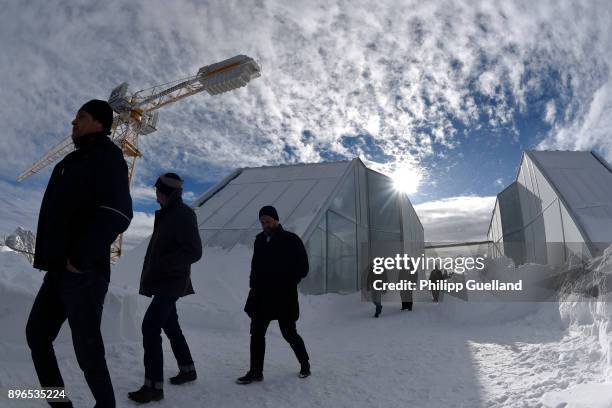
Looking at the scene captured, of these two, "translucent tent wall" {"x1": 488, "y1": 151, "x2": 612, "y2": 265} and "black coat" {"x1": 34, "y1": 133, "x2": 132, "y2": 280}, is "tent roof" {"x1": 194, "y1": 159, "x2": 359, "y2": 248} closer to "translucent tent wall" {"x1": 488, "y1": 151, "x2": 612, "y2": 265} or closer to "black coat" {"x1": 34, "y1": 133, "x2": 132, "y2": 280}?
"translucent tent wall" {"x1": 488, "y1": 151, "x2": 612, "y2": 265}

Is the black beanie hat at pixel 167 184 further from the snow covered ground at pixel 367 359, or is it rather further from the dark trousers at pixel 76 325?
the snow covered ground at pixel 367 359

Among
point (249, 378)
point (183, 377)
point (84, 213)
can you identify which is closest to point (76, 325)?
point (84, 213)

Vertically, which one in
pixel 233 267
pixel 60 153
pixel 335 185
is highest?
pixel 60 153

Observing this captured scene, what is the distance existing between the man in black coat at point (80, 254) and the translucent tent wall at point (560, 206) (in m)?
13.2

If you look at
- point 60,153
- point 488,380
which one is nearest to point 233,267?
point 488,380

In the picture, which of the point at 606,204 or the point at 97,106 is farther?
the point at 606,204

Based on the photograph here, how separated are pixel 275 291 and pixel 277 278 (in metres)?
0.12

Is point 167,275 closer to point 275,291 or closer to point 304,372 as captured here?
point 275,291

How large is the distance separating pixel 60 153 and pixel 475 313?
5963 centimetres

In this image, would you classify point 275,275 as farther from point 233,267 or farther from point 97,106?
point 233,267

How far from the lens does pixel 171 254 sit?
3072 millimetres

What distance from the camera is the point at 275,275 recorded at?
361 centimetres

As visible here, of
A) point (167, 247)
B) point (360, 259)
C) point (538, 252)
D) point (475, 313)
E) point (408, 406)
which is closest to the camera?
point (408, 406)

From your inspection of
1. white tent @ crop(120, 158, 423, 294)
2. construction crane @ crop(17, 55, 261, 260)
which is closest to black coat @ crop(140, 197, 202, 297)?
white tent @ crop(120, 158, 423, 294)
